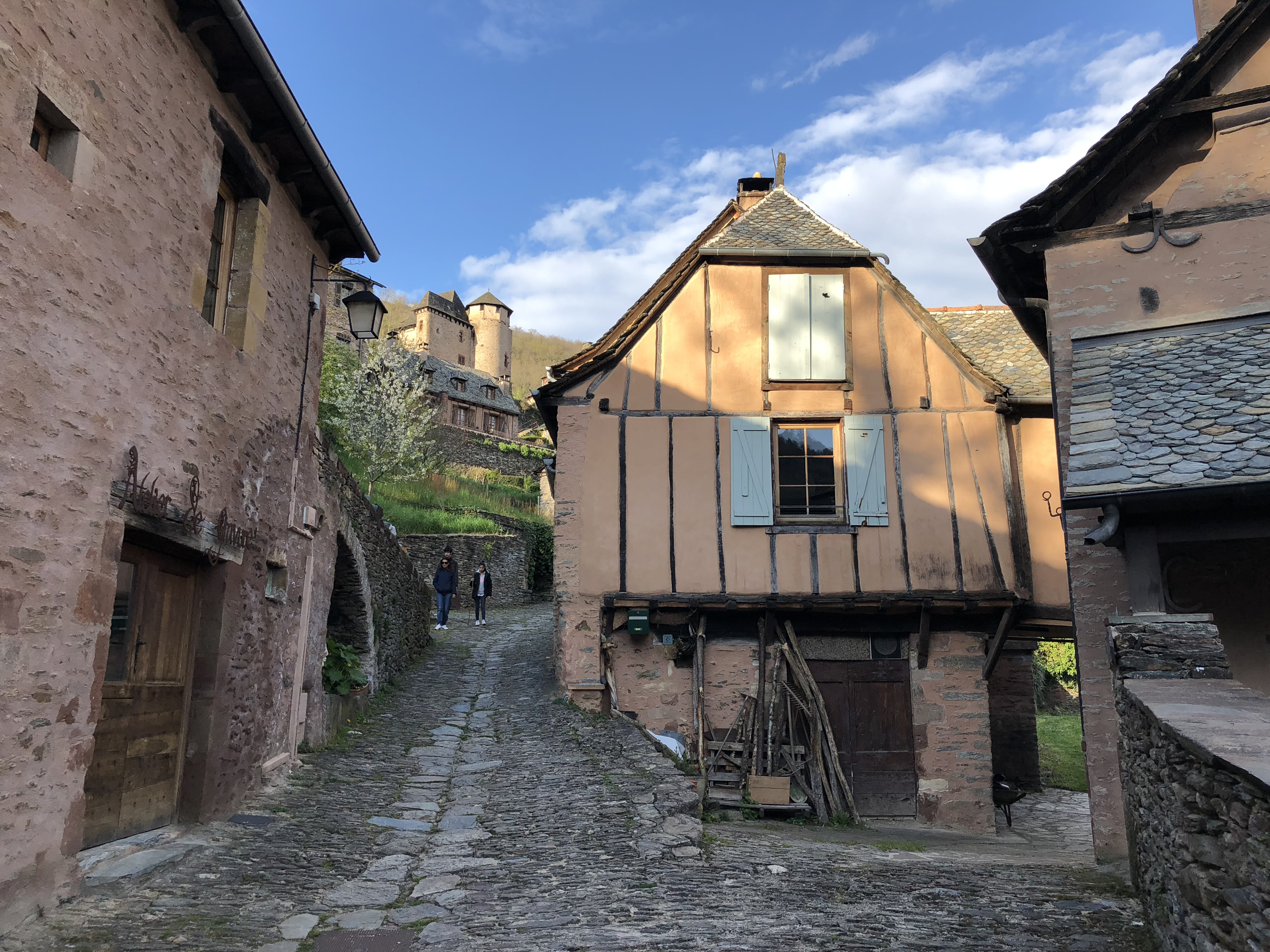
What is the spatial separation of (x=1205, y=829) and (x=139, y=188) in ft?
18.6

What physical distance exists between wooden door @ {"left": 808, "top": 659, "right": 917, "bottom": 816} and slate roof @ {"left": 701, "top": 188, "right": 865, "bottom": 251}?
16.3 ft

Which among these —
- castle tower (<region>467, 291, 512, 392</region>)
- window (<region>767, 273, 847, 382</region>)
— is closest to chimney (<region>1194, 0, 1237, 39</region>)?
window (<region>767, 273, 847, 382</region>)

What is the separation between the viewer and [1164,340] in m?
7.30

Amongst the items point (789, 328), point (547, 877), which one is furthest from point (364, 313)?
point (789, 328)

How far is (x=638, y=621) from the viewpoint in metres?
10.4

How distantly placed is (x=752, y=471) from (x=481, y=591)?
9.22m

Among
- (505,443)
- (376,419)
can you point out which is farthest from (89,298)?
(505,443)

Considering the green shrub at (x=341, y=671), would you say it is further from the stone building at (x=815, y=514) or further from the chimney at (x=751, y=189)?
the chimney at (x=751, y=189)

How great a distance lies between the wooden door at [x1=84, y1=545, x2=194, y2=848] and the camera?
5.04 meters

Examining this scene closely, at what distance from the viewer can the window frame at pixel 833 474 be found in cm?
1078

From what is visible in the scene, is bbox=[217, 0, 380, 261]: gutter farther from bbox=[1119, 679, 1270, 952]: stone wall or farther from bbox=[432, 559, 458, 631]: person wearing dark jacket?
bbox=[432, 559, 458, 631]: person wearing dark jacket

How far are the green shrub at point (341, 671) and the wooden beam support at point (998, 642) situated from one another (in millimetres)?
6880

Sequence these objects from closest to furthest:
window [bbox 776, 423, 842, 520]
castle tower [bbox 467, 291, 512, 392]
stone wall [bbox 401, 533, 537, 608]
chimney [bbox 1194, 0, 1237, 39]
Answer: chimney [bbox 1194, 0, 1237, 39], window [bbox 776, 423, 842, 520], stone wall [bbox 401, 533, 537, 608], castle tower [bbox 467, 291, 512, 392]

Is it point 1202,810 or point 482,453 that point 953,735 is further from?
point 482,453
